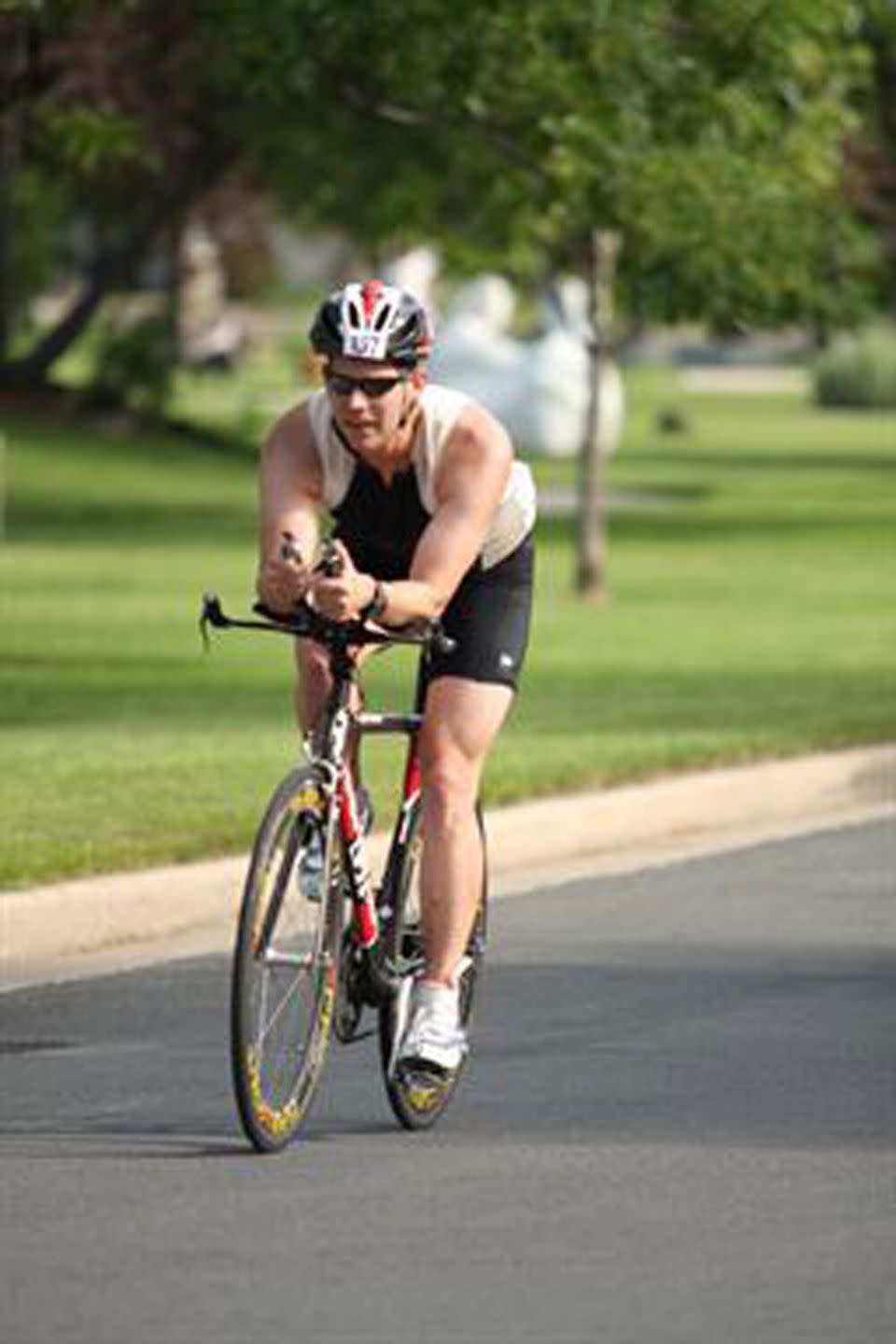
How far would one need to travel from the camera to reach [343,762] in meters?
10.6

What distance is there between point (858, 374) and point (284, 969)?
77.9m

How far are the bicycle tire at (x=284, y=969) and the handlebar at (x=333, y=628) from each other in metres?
0.28

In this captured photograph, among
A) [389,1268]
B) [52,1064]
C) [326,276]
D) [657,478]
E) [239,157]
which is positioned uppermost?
[389,1268]

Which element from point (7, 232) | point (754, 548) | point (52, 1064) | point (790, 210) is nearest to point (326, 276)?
point (7, 232)

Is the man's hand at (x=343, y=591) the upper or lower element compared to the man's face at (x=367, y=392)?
lower

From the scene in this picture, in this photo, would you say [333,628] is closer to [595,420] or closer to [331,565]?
[331,565]

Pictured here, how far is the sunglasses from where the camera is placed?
10.4 m

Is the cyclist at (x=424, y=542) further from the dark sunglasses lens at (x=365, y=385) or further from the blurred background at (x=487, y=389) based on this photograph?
the blurred background at (x=487, y=389)

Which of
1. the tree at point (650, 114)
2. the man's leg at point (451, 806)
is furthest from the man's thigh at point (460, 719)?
the tree at point (650, 114)

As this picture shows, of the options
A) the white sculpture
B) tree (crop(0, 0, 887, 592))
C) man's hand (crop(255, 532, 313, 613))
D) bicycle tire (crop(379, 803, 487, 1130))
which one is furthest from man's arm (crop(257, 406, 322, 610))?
the white sculpture

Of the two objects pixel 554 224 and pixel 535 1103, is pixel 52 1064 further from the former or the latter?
pixel 554 224

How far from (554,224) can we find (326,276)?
406 ft

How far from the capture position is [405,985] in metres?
10.9

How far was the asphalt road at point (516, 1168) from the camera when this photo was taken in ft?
28.1
